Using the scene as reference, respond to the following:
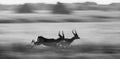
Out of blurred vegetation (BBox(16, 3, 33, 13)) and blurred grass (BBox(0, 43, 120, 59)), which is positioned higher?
blurred vegetation (BBox(16, 3, 33, 13))

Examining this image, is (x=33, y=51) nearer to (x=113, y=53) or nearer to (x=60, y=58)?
(x=60, y=58)

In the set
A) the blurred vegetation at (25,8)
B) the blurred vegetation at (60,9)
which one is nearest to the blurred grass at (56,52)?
the blurred vegetation at (60,9)

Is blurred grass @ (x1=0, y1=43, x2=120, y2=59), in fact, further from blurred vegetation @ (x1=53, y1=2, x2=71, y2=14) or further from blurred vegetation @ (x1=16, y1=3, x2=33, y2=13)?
blurred vegetation @ (x1=16, y1=3, x2=33, y2=13)

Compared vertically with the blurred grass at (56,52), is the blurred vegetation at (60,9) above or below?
above

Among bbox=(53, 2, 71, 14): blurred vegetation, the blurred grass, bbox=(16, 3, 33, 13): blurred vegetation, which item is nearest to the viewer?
the blurred grass

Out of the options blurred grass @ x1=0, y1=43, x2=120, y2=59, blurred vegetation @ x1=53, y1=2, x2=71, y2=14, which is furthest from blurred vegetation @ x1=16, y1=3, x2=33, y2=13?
blurred grass @ x1=0, y1=43, x2=120, y2=59

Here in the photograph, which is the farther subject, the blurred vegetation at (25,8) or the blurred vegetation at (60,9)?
the blurred vegetation at (25,8)

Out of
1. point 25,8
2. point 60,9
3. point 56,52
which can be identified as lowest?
point 56,52

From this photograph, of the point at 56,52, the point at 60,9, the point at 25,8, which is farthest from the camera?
the point at 25,8

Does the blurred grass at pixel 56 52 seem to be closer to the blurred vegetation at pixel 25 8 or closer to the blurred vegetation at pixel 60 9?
the blurred vegetation at pixel 60 9

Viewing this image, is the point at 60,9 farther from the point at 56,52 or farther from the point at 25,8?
the point at 56,52

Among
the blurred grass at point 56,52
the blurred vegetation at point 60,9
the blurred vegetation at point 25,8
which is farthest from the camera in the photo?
the blurred vegetation at point 25,8

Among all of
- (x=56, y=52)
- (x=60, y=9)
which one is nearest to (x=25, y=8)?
(x=60, y=9)

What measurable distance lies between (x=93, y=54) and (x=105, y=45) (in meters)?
2.44
